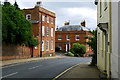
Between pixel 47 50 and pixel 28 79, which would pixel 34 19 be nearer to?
pixel 47 50

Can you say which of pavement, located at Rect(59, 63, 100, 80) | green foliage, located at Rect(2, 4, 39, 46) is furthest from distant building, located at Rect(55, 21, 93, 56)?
pavement, located at Rect(59, 63, 100, 80)

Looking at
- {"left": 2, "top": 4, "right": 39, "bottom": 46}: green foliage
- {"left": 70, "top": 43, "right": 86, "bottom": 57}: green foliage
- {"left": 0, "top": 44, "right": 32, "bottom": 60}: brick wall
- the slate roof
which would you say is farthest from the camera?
the slate roof

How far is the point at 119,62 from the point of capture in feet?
26.9

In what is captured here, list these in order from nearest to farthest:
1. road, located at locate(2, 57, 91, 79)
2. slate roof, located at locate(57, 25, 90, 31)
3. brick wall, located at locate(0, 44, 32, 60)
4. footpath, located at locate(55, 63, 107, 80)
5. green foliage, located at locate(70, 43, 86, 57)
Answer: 1. footpath, located at locate(55, 63, 107, 80)
2. road, located at locate(2, 57, 91, 79)
3. brick wall, located at locate(0, 44, 32, 60)
4. green foliage, located at locate(70, 43, 86, 57)
5. slate roof, located at locate(57, 25, 90, 31)

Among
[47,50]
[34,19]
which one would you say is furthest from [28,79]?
[47,50]

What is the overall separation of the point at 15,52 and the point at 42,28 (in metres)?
11.8

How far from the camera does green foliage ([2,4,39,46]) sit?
23.8 metres

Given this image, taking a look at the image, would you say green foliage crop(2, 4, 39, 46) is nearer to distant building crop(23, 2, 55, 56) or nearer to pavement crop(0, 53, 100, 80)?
pavement crop(0, 53, 100, 80)

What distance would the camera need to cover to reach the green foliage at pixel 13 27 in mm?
23844

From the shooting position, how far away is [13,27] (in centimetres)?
2422

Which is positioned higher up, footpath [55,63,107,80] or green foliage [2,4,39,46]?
green foliage [2,4,39,46]

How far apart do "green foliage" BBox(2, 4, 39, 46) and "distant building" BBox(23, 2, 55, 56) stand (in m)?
7.68

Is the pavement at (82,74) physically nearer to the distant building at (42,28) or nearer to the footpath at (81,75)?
the footpath at (81,75)

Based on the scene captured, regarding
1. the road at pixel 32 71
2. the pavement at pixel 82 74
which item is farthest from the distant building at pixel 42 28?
the pavement at pixel 82 74
